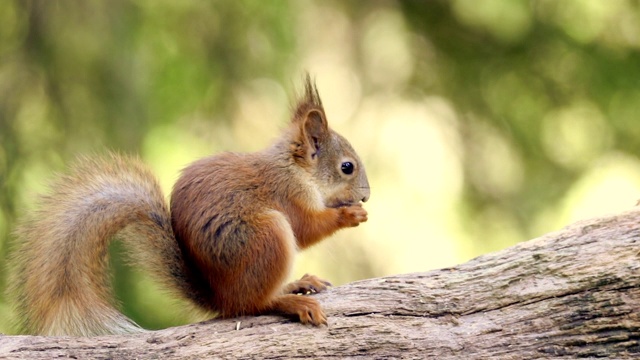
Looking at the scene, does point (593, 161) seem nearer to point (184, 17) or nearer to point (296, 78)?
point (296, 78)

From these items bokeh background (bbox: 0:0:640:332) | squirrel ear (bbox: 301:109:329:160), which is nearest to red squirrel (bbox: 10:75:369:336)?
squirrel ear (bbox: 301:109:329:160)

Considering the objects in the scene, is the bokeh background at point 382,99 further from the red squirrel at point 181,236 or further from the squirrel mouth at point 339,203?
the red squirrel at point 181,236

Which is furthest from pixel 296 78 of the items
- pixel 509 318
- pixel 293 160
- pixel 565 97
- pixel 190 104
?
pixel 509 318

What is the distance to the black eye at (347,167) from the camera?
2639mm

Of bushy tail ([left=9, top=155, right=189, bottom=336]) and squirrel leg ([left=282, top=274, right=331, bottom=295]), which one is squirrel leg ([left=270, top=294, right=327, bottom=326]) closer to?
squirrel leg ([left=282, top=274, right=331, bottom=295])

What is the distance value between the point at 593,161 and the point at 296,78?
151cm

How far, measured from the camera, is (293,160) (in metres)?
2.56

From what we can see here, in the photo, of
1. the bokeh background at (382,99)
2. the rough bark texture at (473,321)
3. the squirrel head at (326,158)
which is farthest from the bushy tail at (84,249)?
the bokeh background at (382,99)

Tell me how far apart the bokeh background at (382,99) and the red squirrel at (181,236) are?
73 centimetres

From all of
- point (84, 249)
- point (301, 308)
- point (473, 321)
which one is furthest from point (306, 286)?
point (84, 249)

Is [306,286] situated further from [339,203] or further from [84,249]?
[84,249]

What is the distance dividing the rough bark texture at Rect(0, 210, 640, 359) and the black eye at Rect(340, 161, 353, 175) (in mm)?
419

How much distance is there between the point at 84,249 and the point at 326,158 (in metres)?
0.84

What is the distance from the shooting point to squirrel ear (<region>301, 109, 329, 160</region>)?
2637 mm
